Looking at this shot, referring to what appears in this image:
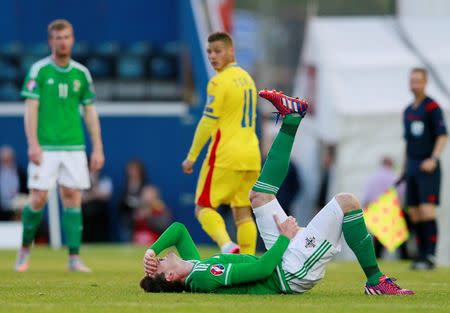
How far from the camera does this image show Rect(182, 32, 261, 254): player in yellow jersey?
12320 mm

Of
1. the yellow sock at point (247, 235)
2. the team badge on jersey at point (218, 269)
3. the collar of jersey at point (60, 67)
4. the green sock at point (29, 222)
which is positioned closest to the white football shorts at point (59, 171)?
the green sock at point (29, 222)

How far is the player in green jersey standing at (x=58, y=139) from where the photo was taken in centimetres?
1302

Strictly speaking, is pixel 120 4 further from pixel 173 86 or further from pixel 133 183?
pixel 133 183

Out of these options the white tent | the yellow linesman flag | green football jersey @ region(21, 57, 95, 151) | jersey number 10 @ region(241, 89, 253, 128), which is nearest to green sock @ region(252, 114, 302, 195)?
jersey number 10 @ region(241, 89, 253, 128)

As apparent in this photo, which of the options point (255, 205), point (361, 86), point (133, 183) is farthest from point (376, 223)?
point (255, 205)

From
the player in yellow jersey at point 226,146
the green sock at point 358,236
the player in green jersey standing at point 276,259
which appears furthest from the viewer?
the player in yellow jersey at point 226,146

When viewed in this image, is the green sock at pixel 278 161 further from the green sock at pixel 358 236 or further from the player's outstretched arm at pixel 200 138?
the player's outstretched arm at pixel 200 138

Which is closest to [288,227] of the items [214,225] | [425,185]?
[214,225]

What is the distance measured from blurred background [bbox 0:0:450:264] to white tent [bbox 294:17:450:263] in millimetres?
22

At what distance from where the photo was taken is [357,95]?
20562 mm

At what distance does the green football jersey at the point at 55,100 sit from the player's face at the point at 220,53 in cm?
159

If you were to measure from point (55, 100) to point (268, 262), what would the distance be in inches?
197

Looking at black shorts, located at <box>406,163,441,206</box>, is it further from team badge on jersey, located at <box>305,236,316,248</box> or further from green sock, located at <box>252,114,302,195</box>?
team badge on jersey, located at <box>305,236,316,248</box>

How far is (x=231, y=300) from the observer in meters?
8.70
